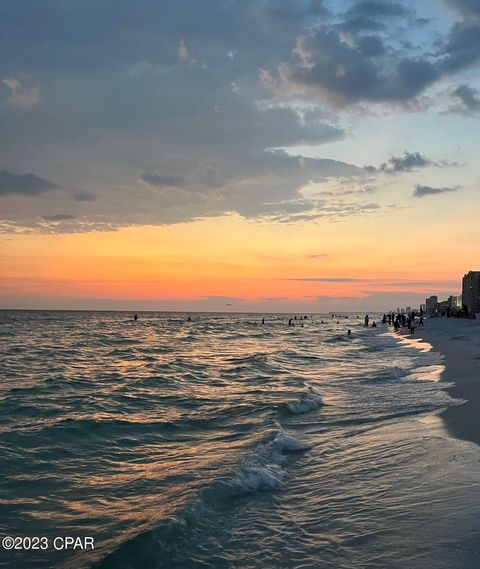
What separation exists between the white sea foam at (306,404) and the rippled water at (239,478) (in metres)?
0.10

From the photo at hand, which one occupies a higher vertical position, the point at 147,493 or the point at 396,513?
the point at 396,513

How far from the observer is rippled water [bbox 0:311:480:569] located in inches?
245

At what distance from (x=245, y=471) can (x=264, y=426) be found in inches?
172

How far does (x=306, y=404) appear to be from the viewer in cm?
1686

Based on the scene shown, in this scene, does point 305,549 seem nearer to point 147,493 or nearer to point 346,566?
point 346,566

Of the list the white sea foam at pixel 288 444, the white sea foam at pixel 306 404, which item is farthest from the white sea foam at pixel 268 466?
the white sea foam at pixel 306 404

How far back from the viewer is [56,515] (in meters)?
7.86

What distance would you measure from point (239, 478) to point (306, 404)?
8.07m

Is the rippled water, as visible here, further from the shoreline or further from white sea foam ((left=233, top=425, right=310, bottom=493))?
the shoreline

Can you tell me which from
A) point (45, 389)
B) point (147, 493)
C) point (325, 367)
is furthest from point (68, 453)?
point (325, 367)

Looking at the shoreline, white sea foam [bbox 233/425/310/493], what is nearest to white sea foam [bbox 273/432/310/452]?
white sea foam [bbox 233/425/310/493]

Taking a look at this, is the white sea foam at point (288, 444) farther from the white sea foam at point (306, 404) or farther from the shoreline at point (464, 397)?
the white sea foam at point (306, 404)

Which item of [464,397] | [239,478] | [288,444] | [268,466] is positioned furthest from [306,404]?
[239,478]

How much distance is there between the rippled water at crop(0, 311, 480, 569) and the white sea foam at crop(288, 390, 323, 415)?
0.33 ft
